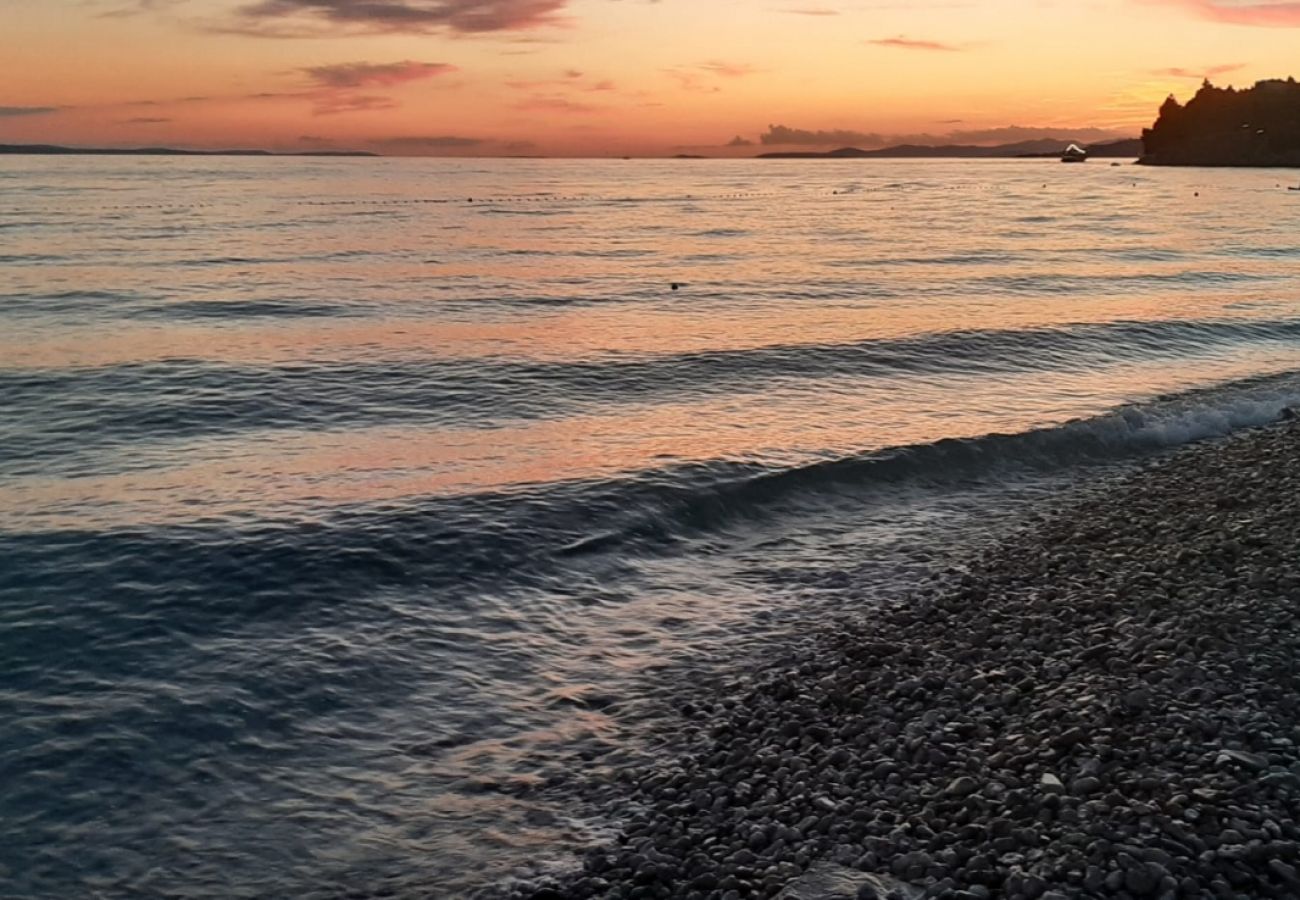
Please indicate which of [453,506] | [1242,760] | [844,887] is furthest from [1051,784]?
[453,506]

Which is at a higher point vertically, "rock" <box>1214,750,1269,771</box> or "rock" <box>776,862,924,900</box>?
"rock" <box>1214,750,1269,771</box>

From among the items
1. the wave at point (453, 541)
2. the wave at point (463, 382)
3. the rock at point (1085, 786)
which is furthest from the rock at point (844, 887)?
the wave at point (463, 382)

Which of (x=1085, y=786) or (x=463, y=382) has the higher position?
(x=463, y=382)

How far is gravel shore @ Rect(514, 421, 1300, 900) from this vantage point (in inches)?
276

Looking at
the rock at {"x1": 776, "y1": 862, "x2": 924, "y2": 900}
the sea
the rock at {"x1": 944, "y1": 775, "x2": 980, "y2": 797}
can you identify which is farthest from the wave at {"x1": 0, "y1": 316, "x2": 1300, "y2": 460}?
the rock at {"x1": 776, "y1": 862, "x2": 924, "y2": 900}

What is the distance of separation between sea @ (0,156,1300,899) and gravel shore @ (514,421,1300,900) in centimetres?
88

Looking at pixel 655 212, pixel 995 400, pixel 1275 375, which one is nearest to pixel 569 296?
pixel 995 400

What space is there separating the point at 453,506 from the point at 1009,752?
35.3ft

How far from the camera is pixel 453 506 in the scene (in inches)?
680

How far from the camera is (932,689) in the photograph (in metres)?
10.4

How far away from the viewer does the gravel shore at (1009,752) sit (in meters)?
7.02

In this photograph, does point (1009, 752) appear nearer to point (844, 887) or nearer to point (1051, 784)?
point (1051, 784)

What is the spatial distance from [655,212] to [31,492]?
3333 inches

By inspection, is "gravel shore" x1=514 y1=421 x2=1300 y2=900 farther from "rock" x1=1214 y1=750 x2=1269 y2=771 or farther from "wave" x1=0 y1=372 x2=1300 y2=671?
"wave" x1=0 y1=372 x2=1300 y2=671
